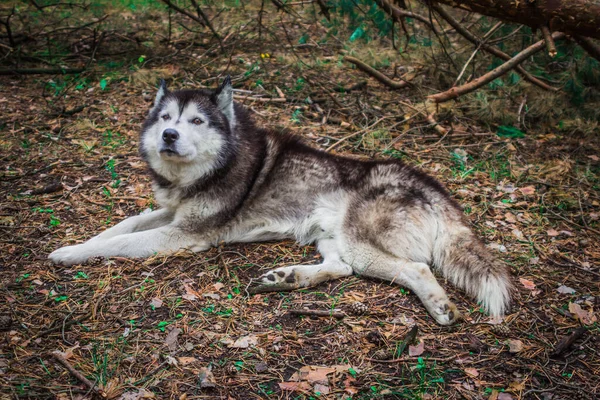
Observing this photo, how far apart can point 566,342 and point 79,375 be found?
124 inches

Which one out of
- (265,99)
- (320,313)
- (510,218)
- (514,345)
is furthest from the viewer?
(265,99)

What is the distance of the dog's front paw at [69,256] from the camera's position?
13.3ft

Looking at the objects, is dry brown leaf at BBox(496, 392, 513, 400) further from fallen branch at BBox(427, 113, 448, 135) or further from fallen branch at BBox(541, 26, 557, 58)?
fallen branch at BBox(427, 113, 448, 135)

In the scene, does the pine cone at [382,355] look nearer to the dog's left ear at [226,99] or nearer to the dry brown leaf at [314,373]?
the dry brown leaf at [314,373]

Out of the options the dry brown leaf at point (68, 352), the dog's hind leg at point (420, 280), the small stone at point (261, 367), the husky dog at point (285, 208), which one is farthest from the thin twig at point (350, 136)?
the dry brown leaf at point (68, 352)

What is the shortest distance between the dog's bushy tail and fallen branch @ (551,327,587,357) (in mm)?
426

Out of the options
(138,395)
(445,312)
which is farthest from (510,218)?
(138,395)

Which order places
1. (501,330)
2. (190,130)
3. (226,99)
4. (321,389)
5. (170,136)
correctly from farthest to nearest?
(226,99) → (190,130) → (170,136) → (501,330) → (321,389)

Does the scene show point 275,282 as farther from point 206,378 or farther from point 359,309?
point 206,378

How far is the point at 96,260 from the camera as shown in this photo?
412 centimetres

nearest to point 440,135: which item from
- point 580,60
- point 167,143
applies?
point 580,60

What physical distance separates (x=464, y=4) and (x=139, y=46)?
6.17 m

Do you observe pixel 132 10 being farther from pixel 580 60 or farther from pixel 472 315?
pixel 472 315

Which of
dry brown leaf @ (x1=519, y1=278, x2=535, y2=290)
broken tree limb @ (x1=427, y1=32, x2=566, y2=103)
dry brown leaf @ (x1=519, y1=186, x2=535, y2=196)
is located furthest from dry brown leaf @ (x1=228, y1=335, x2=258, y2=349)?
broken tree limb @ (x1=427, y1=32, x2=566, y2=103)
